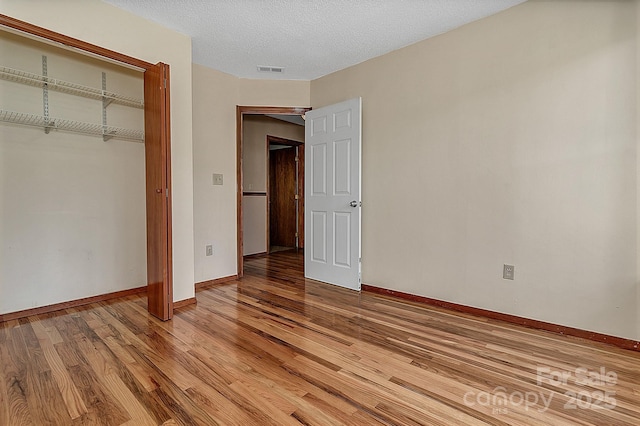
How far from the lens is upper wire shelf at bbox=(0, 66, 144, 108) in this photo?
263cm

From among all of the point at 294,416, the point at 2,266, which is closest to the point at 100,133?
the point at 2,266

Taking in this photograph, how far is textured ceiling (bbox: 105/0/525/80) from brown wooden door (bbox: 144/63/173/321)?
1.77ft

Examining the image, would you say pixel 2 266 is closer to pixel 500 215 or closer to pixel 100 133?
pixel 100 133

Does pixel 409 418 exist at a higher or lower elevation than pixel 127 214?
lower

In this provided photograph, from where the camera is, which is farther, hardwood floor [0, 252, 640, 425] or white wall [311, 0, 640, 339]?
white wall [311, 0, 640, 339]

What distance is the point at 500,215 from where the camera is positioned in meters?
2.62

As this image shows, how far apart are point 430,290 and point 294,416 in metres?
1.98

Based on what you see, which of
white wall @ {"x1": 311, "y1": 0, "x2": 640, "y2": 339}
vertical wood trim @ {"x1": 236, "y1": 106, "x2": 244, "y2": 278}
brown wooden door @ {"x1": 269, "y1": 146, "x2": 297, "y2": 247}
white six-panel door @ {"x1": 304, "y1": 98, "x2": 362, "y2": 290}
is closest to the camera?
white wall @ {"x1": 311, "y1": 0, "x2": 640, "y2": 339}

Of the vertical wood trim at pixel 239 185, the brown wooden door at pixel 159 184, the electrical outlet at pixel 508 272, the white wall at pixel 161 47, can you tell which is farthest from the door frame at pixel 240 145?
the electrical outlet at pixel 508 272

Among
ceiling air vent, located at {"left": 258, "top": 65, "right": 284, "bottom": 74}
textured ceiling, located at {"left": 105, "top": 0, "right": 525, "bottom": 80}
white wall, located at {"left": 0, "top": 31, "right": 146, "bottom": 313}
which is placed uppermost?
ceiling air vent, located at {"left": 258, "top": 65, "right": 284, "bottom": 74}

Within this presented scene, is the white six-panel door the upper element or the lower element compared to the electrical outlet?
upper

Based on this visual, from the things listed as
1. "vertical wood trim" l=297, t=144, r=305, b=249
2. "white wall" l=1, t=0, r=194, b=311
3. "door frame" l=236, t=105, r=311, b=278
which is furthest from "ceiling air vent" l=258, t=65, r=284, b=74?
"vertical wood trim" l=297, t=144, r=305, b=249

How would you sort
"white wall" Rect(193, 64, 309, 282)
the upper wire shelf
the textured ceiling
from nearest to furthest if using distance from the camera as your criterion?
the textured ceiling
the upper wire shelf
"white wall" Rect(193, 64, 309, 282)

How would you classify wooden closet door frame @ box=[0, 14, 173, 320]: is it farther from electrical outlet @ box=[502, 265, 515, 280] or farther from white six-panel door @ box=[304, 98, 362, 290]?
electrical outlet @ box=[502, 265, 515, 280]
